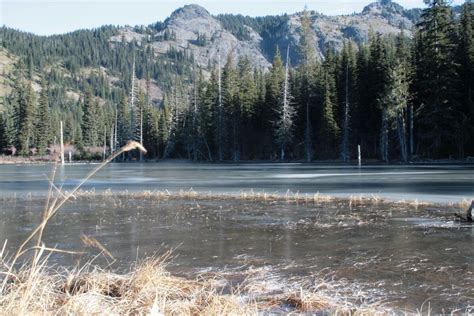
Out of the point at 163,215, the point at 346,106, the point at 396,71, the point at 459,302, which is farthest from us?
the point at 346,106

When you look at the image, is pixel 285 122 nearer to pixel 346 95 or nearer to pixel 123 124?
pixel 346 95

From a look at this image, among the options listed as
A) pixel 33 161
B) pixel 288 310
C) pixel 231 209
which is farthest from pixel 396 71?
pixel 33 161

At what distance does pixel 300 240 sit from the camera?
33.1 feet

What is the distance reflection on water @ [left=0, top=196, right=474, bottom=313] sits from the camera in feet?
22.8

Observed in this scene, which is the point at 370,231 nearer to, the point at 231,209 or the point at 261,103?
the point at 231,209

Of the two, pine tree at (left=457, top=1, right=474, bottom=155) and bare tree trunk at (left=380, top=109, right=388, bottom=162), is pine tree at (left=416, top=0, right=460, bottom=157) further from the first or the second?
bare tree trunk at (left=380, top=109, right=388, bottom=162)

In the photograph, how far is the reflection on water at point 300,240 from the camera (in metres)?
6.94

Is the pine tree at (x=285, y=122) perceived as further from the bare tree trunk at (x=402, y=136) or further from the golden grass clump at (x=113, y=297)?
the golden grass clump at (x=113, y=297)

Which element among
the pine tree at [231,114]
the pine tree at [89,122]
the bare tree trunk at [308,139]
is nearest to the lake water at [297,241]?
the bare tree trunk at [308,139]

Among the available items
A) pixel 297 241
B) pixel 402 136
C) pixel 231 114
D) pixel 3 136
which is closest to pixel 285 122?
pixel 231 114

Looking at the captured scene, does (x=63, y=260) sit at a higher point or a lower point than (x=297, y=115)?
lower

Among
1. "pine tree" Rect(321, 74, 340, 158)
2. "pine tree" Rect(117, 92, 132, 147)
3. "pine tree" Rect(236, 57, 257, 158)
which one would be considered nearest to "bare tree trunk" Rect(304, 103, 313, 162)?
"pine tree" Rect(321, 74, 340, 158)

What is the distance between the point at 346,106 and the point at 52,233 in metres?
53.7

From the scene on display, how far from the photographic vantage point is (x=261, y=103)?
76.8 meters
